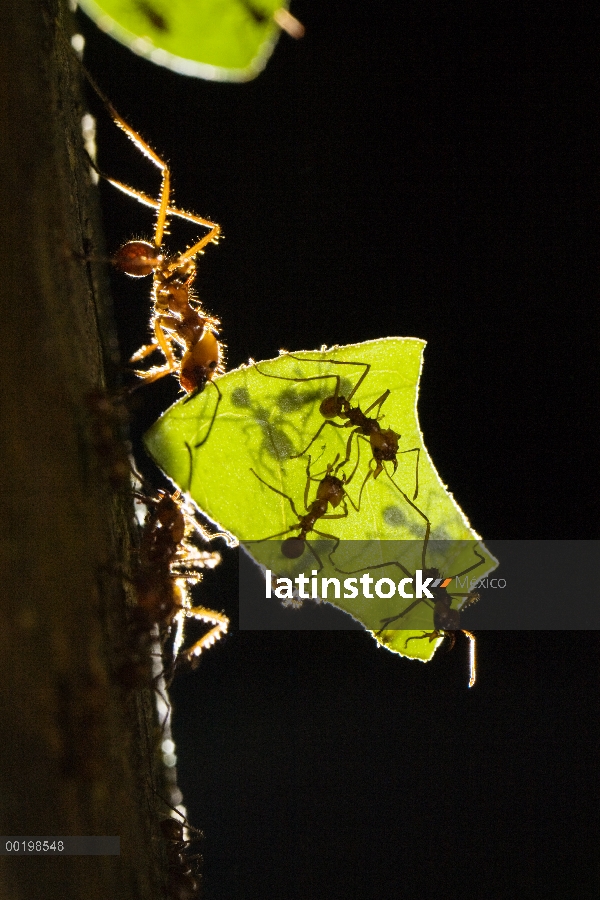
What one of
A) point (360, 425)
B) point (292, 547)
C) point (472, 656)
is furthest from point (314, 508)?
point (472, 656)

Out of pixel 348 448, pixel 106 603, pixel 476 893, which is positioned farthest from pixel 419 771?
pixel 106 603

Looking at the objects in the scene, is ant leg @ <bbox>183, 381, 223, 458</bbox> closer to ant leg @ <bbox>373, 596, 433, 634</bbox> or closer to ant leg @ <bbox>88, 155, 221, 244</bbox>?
ant leg @ <bbox>88, 155, 221, 244</bbox>

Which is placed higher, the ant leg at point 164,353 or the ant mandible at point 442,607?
the ant leg at point 164,353

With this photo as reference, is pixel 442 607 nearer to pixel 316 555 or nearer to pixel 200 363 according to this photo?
pixel 316 555

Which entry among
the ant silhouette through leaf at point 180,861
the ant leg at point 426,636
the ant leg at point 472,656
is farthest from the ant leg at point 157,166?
the ant leg at point 472,656

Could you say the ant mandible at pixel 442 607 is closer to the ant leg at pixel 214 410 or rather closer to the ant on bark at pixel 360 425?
the ant on bark at pixel 360 425

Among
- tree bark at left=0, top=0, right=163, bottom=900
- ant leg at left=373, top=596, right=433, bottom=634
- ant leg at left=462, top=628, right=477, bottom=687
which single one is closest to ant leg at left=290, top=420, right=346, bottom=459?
ant leg at left=373, top=596, right=433, bottom=634
